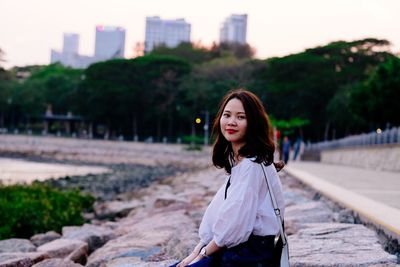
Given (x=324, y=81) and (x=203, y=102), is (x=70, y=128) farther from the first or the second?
(x=324, y=81)

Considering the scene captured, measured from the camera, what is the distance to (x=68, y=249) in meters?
5.58

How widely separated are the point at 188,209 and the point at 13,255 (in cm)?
292

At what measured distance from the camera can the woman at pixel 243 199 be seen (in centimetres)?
241

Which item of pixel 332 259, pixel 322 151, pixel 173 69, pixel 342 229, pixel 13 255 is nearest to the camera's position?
pixel 332 259

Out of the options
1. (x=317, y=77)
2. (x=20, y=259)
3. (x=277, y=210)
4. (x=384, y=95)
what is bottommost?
(x=20, y=259)

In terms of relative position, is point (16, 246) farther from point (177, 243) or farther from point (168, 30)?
point (168, 30)

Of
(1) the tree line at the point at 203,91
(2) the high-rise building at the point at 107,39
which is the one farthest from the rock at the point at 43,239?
(2) the high-rise building at the point at 107,39

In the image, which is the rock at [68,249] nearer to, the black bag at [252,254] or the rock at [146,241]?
the rock at [146,241]

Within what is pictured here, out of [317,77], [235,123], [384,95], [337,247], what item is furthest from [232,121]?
[317,77]

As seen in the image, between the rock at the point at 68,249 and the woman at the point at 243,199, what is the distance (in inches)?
119

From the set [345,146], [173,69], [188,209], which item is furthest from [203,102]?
[188,209]

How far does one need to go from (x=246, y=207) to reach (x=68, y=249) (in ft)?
11.7

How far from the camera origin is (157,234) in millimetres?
5453

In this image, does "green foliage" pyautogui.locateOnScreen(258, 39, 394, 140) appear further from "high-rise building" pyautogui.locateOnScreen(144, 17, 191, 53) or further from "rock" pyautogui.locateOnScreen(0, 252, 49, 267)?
"high-rise building" pyautogui.locateOnScreen(144, 17, 191, 53)
